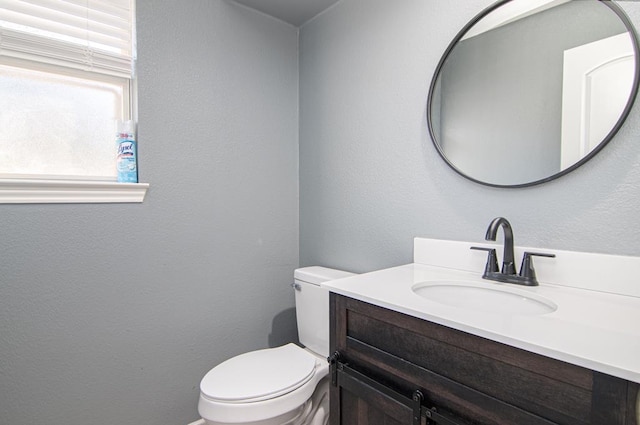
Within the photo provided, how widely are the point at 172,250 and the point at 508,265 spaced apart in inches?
54.6

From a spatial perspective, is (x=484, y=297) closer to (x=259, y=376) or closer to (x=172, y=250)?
(x=259, y=376)

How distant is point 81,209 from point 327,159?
1136 millimetres

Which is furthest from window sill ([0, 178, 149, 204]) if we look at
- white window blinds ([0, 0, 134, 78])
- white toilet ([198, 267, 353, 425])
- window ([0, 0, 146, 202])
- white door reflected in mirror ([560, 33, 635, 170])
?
white door reflected in mirror ([560, 33, 635, 170])

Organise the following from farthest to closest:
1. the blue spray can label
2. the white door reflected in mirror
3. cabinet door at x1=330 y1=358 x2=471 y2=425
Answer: the blue spray can label → the white door reflected in mirror → cabinet door at x1=330 y1=358 x2=471 y2=425

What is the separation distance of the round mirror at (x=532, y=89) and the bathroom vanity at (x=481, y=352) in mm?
324

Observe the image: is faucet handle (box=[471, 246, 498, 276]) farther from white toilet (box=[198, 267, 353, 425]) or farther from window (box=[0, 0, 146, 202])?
window (box=[0, 0, 146, 202])

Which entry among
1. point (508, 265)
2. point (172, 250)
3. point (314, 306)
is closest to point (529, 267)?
point (508, 265)

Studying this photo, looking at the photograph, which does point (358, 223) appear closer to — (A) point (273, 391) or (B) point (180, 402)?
(A) point (273, 391)

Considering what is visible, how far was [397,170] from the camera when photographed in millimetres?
1433

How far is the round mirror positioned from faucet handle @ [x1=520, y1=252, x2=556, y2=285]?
227 mm

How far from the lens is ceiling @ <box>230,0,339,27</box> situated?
5.54 ft

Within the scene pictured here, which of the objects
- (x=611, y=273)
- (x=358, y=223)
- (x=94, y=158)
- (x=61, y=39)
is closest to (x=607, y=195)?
(x=611, y=273)

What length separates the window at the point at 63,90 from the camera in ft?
4.22

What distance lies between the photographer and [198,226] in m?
1.62
